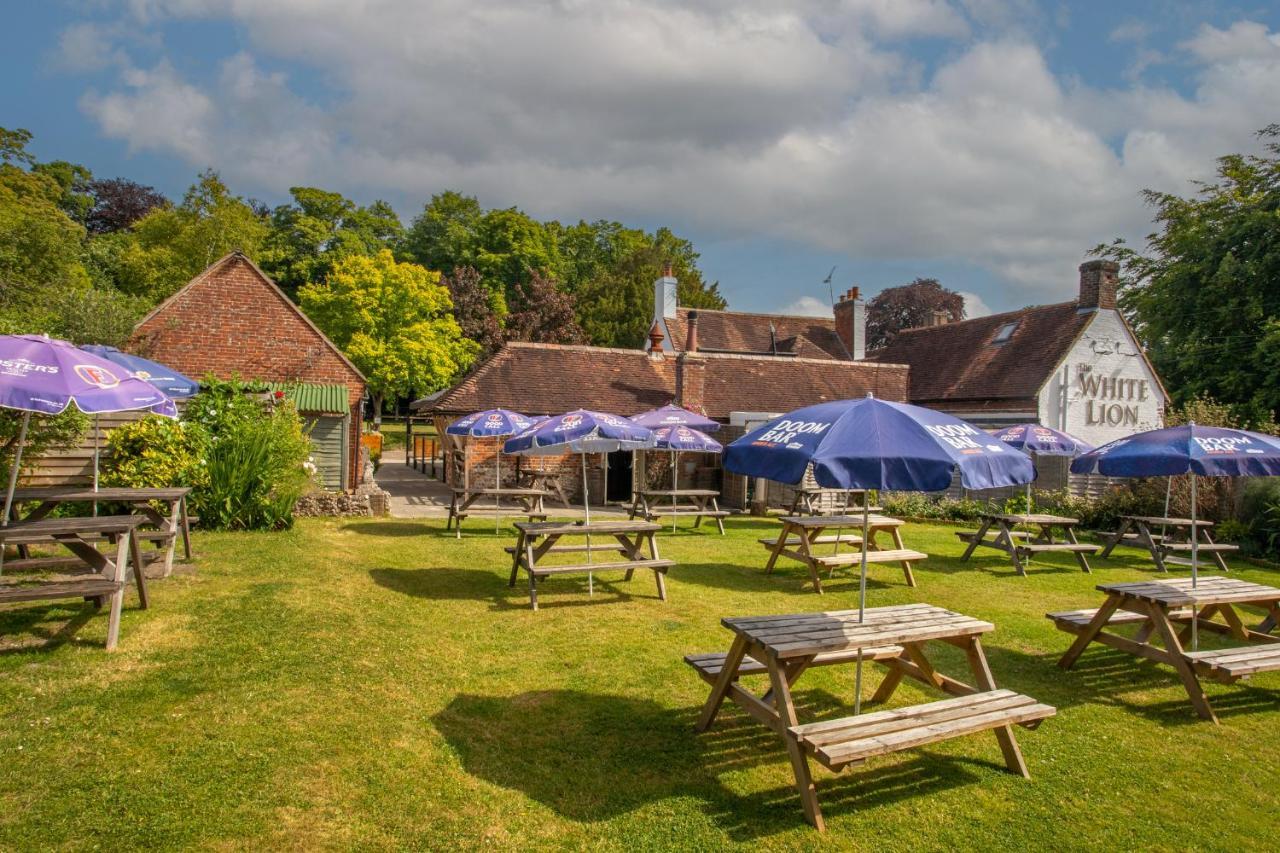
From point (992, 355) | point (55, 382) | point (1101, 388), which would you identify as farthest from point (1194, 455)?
point (992, 355)

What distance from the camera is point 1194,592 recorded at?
6.85 m

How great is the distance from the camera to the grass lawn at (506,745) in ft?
13.4

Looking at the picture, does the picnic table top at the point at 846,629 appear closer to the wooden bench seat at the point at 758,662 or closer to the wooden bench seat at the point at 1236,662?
the wooden bench seat at the point at 758,662

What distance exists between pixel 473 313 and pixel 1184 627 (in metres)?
39.8

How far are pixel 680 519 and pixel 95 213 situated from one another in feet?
160

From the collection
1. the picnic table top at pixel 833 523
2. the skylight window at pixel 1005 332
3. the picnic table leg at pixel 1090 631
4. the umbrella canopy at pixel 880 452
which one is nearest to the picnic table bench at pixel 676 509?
the picnic table top at pixel 833 523

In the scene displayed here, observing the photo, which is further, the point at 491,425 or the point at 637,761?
the point at 491,425

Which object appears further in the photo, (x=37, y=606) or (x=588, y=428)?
(x=588, y=428)

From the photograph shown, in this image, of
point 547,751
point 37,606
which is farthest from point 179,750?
point 37,606

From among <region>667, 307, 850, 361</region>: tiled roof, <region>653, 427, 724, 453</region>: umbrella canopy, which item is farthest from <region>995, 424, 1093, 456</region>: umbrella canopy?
<region>667, 307, 850, 361</region>: tiled roof

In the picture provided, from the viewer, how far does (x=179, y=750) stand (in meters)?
4.66

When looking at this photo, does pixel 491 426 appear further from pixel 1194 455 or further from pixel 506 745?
pixel 1194 455

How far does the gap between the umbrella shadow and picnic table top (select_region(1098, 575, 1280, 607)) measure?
2659mm

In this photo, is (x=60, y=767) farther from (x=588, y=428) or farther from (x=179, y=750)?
(x=588, y=428)
